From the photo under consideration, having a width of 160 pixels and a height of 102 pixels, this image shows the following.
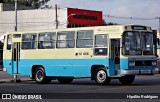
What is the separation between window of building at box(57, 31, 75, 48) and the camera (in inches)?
1037

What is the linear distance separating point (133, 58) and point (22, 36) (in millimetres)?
8235

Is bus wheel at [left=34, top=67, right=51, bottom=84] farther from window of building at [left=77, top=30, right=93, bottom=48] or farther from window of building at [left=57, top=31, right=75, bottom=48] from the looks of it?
window of building at [left=77, top=30, right=93, bottom=48]

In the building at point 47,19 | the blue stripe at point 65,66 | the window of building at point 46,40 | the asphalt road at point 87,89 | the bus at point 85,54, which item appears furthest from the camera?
the building at point 47,19

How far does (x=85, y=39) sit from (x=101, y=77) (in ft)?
7.97

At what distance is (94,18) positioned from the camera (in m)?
79.1

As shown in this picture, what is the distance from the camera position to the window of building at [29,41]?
93.2 feet

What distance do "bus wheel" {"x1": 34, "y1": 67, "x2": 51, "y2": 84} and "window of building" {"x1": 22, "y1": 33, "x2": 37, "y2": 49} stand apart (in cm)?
145

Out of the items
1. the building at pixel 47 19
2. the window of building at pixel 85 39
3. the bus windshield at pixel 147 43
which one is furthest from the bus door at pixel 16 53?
the building at pixel 47 19

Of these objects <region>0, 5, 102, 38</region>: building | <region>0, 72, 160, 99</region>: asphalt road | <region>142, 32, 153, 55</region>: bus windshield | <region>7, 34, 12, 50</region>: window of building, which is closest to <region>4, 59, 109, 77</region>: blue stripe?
<region>0, 72, 160, 99</region>: asphalt road

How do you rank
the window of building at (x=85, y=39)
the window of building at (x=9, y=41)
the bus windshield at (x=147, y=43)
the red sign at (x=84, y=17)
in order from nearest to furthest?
the bus windshield at (x=147, y=43)
the window of building at (x=85, y=39)
the window of building at (x=9, y=41)
the red sign at (x=84, y=17)

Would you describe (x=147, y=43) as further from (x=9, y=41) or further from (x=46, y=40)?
(x=9, y=41)

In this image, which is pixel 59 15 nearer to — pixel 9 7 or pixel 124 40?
pixel 9 7

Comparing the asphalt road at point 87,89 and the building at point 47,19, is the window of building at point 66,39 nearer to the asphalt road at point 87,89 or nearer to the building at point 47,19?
the asphalt road at point 87,89

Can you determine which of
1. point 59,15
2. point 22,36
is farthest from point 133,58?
point 59,15
